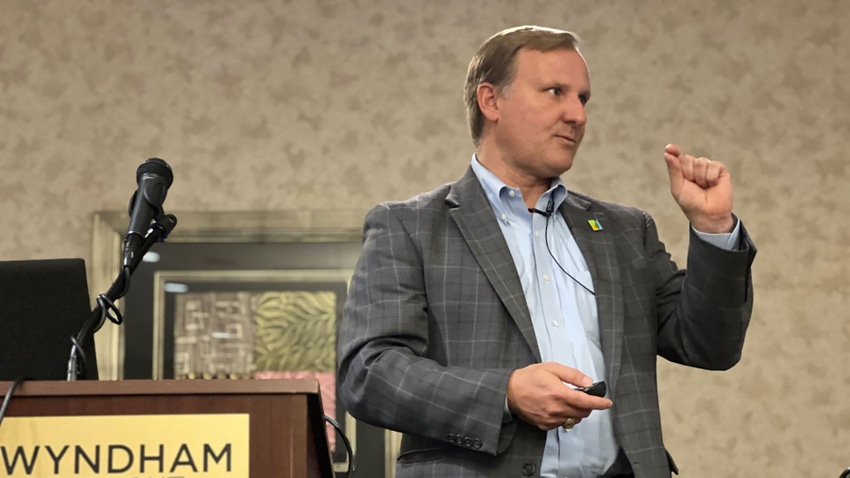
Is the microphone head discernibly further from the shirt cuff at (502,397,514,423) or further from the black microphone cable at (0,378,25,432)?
the shirt cuff at (502,397,514,423)

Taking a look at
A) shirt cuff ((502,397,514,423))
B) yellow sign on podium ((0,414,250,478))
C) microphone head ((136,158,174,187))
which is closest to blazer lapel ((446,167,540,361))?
shirt cuff ((502,397,514,423))

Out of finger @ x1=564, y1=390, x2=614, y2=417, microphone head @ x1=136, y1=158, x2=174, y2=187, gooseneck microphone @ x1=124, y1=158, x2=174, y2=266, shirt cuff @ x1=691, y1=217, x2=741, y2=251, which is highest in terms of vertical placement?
microphone head @ x1=136, y1=158, x2=174, y2=187

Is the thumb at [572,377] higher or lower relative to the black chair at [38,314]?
lower

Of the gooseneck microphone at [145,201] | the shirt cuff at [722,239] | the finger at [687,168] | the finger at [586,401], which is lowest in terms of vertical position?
the finger at [586,401]

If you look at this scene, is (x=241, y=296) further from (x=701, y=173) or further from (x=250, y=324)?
(x=701, y=173)

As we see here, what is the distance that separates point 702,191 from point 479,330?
1.53 feet

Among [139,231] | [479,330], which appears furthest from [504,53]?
[139,231]

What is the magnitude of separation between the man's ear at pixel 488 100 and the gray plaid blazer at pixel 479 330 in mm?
188

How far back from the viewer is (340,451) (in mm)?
3740

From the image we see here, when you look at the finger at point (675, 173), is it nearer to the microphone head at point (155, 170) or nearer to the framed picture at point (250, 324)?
the microphone head at point (155, 170)

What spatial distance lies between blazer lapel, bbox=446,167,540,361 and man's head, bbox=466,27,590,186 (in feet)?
0.31

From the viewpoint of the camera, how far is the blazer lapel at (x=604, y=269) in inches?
72.6

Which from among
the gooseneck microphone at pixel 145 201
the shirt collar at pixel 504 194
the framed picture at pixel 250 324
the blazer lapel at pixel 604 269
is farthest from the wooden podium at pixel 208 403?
the framed picture at pixel 250 324

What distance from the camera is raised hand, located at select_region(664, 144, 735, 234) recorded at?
1.88m
